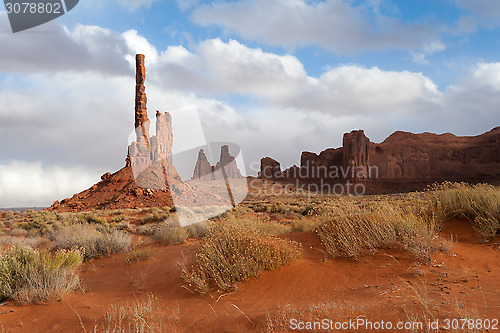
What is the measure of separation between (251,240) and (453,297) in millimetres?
3726

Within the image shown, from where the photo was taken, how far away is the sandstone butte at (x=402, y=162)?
81938mm

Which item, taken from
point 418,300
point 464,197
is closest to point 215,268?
point 418,300

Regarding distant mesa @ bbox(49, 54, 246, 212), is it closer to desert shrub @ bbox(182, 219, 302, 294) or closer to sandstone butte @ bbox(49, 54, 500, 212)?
sandstone butte @ bbox(49, 54, 500, 212)

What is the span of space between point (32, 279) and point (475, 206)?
10938mm

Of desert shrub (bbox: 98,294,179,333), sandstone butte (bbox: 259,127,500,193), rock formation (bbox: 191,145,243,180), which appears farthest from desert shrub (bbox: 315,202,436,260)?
rock formation (bbox: 191,145,243,180)

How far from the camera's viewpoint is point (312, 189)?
87.7 meters

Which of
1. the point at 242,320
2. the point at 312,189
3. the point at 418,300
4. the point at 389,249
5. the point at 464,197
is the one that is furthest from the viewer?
the point at 312,189

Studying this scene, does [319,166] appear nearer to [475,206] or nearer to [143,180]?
[143,180]

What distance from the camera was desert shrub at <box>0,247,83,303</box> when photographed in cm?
576

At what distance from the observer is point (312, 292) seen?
5211 mm

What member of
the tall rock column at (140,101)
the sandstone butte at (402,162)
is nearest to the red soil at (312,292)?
the tall rock column at (140,101)

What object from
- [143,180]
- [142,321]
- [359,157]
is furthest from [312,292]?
[359,157]

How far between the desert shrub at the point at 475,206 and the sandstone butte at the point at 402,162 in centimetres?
7316

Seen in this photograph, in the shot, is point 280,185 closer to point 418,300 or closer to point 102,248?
point 102,248
